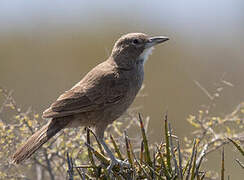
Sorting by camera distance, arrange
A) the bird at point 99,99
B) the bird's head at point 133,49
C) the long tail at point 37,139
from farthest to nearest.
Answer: the bird's head at point 133,49
the bird at point 99,99
the long tail at point 37,139

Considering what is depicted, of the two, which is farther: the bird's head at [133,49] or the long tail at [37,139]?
the bird's head at [133,49]

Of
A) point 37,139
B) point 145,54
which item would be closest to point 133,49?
point 145,54

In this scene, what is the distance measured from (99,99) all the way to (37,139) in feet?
2.58

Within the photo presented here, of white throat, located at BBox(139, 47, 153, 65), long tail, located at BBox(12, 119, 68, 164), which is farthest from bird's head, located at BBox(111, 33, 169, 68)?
long tail, located at BBox(12, 119, 68, 164)

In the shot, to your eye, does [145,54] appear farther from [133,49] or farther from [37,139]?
[37,139]

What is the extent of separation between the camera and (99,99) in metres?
4.71

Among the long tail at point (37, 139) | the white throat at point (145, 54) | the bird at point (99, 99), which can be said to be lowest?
the long tail at point (37, 139)

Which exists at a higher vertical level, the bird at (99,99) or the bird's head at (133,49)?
the bird's head at (133,49)

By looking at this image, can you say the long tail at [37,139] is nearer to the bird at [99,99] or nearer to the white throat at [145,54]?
the bird at [99,99]

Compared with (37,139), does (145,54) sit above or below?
above

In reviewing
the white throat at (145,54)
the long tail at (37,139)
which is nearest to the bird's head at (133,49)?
the white throat at (145,54)

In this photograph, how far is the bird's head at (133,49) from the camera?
5.18m

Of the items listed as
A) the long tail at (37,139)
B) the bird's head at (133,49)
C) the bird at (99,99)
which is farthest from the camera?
the bird's head at (133,49)

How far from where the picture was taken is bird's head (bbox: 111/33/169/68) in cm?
518
